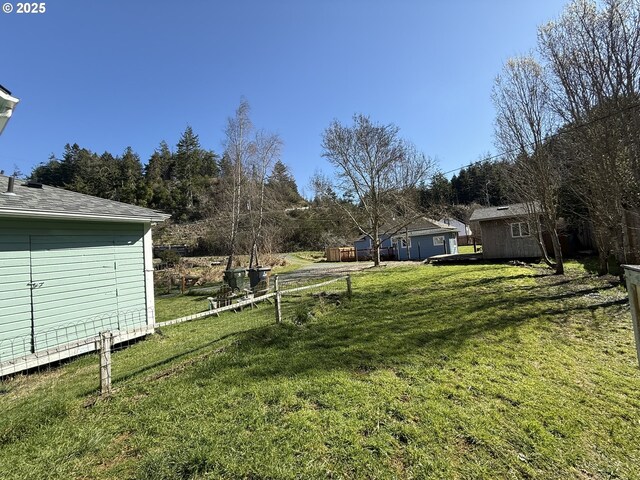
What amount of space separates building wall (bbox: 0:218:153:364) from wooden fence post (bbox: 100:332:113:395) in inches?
124

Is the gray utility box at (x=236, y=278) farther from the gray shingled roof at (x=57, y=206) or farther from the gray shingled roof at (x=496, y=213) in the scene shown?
the gray shingled roof at (x=496, y=213)

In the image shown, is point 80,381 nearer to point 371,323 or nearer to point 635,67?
point 371,323

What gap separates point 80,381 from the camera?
4.41 meters

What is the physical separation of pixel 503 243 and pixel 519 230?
1.16 m

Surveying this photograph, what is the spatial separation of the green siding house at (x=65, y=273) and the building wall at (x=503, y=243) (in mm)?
18834

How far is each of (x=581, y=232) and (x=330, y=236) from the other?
86.3 feet

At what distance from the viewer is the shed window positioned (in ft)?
58.6

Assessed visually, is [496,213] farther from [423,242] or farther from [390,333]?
[390,333]

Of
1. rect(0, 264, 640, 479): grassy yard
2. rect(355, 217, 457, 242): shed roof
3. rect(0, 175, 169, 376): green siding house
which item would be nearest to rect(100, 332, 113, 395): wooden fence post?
rect(0, 264, 640, 479): grassy yard

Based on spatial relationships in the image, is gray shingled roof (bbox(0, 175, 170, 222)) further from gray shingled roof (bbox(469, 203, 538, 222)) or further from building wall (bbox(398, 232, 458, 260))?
building wall (bbox(398, 232, 458, 260))

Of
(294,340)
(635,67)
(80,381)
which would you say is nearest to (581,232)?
(635,67)

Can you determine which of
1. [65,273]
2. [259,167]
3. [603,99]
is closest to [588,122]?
[603,99]

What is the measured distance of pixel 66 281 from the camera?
593cm

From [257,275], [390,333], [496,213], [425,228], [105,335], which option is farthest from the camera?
[425,228]
